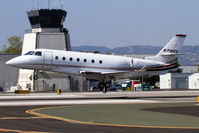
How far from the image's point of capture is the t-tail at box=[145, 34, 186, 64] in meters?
A: 49.9

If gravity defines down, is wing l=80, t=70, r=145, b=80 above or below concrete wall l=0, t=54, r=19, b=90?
below

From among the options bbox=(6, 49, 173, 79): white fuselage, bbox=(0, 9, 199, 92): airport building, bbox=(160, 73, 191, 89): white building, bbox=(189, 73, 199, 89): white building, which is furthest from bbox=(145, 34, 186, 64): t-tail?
bbox=(160, 73, 191, 89): white building

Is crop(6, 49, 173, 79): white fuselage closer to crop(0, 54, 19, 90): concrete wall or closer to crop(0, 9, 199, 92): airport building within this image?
crop(0, 9, 199, 92): airport building

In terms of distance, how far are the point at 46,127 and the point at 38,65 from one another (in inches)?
1114

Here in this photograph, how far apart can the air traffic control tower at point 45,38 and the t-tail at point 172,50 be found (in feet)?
107

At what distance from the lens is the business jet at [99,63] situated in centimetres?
4525

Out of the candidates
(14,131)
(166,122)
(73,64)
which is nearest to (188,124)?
(166,122)

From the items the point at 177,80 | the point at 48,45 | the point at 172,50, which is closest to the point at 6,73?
the point at 48,45

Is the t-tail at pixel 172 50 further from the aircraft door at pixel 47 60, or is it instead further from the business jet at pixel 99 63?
the aircraft door at pixel 47 60

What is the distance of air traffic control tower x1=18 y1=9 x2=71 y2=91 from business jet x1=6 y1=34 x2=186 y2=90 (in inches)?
1165

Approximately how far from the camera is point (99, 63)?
4778 cm

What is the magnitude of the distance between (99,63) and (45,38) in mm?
35729

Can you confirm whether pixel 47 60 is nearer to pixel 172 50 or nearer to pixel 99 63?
pixel 99 63

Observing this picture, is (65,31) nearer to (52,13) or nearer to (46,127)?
(52,13)
